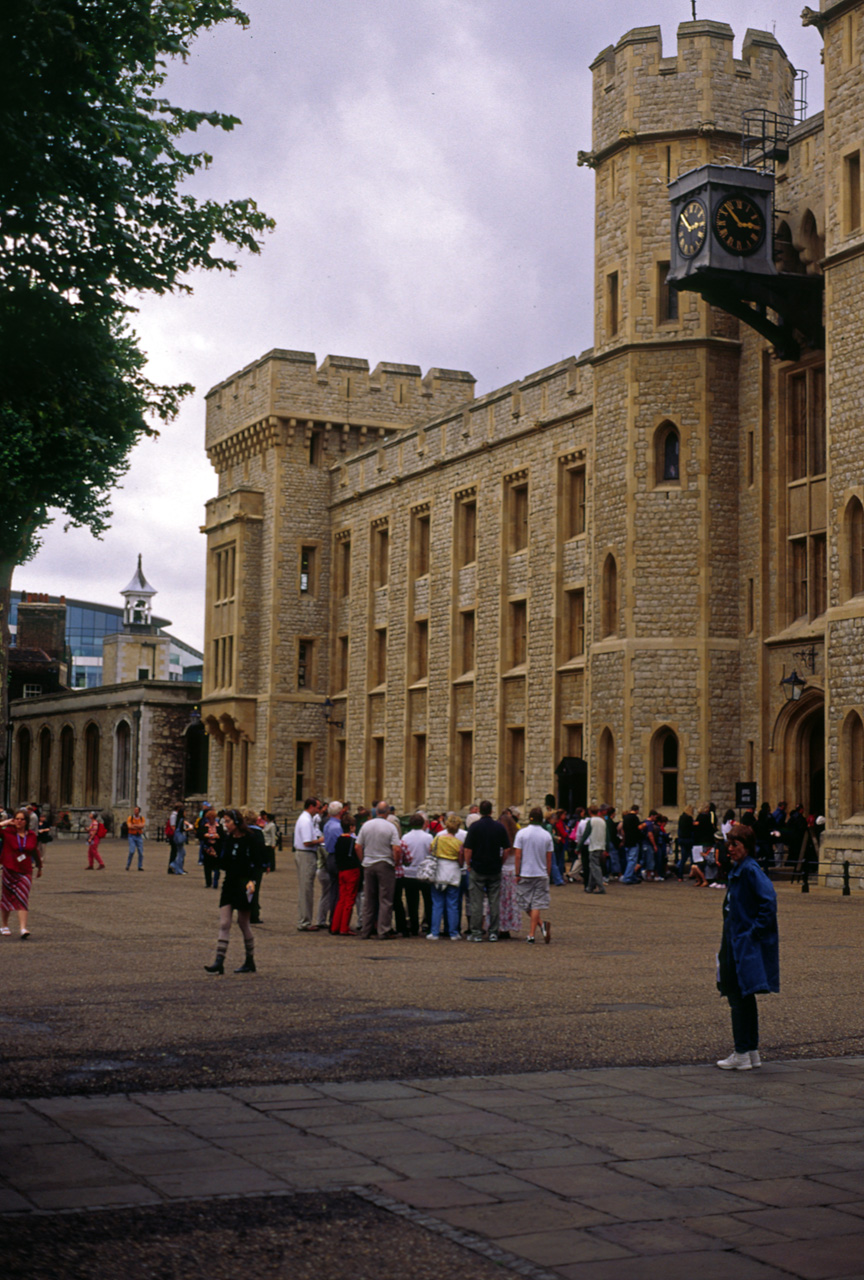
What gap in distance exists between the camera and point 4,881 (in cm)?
1805

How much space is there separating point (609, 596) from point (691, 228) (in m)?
8.21

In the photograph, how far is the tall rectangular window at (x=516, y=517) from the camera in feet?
139

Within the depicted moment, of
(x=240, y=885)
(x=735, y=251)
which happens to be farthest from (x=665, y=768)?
(x=240, y=885)

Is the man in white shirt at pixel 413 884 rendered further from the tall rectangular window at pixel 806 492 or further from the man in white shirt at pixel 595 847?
the tall rectangular window at pixel 806 492

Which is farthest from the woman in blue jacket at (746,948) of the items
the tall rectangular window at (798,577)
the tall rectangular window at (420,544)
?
the tall rectangular window at (420,544)

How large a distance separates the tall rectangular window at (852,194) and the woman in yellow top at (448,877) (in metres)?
15.5

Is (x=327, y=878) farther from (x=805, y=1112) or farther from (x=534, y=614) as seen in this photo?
(x=534, y=614)

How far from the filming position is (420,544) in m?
48.3

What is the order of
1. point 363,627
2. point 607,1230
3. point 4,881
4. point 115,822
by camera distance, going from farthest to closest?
point 115,822 < point 363,627 < point 4,881 < point 607,1230

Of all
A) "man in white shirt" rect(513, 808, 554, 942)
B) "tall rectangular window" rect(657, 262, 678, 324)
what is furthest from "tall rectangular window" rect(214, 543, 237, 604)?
"man in white shirt" rect(513, 808, 554, 942)

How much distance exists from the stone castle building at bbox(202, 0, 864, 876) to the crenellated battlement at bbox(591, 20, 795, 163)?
0.06 m

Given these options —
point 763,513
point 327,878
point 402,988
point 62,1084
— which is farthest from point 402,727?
point 62,1084

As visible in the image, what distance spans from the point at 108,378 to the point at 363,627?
38.5m

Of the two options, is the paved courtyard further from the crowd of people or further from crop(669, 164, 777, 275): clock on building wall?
crop(669, 164, 777, 275): clock on building wall
